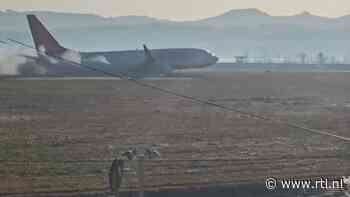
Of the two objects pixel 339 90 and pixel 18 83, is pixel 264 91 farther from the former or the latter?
pixel 18 83

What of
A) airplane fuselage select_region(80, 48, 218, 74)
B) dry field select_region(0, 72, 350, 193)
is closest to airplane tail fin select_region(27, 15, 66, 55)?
airplane fuselage select_region(80, 48, 218, 74)

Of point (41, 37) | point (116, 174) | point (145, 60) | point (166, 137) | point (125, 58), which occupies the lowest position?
point (166, 137)

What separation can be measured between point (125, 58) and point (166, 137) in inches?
2332

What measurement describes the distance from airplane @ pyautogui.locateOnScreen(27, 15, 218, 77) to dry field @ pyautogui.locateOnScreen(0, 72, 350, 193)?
22860 millimetres

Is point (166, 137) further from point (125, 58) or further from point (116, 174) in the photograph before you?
point (125, 58)

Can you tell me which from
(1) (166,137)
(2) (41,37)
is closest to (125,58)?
(2) (41,37)

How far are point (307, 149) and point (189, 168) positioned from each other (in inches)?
257

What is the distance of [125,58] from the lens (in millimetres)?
89625

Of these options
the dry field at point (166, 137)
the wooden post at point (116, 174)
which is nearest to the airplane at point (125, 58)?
the dry field at point (166, 137)

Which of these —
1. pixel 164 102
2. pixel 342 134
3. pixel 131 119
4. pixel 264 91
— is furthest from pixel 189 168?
pixel 264 91

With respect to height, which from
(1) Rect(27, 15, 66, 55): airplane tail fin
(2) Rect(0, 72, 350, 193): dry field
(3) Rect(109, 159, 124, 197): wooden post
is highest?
(1) Rect(27, 15, 66, 55): airplane tail fin

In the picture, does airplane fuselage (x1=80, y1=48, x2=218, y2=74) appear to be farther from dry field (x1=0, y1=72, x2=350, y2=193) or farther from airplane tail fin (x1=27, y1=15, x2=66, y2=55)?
dry field (x1=0, y1=72, x2=350, y2=193)

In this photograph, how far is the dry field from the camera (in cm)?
2233

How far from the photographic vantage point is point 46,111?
4269cm
